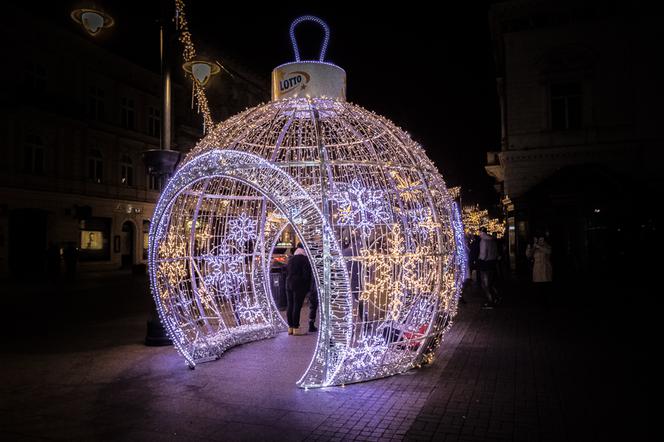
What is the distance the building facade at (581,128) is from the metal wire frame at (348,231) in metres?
14.0

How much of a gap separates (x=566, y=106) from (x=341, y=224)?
701 inches

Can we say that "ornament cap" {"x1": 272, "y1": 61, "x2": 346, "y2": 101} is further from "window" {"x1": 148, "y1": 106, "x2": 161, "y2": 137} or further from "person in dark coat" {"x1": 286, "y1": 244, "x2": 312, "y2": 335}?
"window" {"x1": 148, "y1": 106, "x2": 161, "y2": 137}

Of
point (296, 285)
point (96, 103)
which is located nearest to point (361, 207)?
point (296, 285)

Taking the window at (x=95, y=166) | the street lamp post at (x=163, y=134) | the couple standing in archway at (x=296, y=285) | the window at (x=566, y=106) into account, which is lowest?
the couple standing in archway at (x=296, y=285)

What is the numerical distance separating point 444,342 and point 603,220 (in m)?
13.5

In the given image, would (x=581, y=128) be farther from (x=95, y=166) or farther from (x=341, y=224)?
(x=95, y=166)

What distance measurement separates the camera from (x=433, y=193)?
6848 mm

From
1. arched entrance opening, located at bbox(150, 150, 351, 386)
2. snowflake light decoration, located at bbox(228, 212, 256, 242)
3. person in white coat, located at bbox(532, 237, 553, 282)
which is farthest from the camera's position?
person in white coat, located at bbox(532, 237, 553, 282)

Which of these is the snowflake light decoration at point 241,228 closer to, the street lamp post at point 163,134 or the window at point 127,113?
the street lamp post at point 163,134

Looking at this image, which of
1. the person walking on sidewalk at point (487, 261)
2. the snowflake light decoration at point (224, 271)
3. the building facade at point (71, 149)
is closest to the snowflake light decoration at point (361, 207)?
the snowflake light decoration at point (224, 271)

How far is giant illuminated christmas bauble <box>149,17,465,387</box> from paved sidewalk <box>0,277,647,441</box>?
43cm

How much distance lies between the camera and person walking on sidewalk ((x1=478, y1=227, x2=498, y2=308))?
12.3 metres

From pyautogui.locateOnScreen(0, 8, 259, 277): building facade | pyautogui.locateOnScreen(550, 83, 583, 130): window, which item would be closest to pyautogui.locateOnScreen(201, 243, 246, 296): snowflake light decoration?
pyautogui.locateOnScreen(550, 83, 583, 130): window

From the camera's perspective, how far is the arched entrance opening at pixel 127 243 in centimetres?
2888
